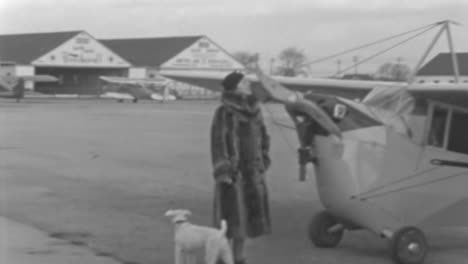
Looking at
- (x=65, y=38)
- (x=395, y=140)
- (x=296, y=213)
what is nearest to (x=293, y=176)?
(x=296, y=213)

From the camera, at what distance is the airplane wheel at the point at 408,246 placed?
732cm

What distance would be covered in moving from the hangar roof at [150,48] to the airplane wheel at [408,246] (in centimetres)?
8386

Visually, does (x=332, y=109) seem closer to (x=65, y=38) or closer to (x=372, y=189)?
(x=372, y=189)

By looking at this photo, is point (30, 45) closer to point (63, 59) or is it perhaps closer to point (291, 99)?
point (63, 59)

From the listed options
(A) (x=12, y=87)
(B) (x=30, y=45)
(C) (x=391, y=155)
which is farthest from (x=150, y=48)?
(C) (x=391, y=155)

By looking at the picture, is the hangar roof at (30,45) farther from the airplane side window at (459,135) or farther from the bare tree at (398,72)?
the airplane side window at (459,135)

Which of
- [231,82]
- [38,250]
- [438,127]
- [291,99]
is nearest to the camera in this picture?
[231,82]

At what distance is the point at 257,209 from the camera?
22.7 feet

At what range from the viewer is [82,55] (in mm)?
83688

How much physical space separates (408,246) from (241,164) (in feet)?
5.86

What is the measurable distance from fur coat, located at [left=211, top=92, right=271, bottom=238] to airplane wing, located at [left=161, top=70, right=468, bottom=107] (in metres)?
0.33

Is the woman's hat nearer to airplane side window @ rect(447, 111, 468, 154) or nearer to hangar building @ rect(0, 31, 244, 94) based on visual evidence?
airplane side window @ rect(447, 111, 468, 154)

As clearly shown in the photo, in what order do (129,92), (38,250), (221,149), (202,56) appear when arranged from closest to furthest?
(221,149) < (38,250) < (129,92) < (202,56)

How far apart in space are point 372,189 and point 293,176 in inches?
283
